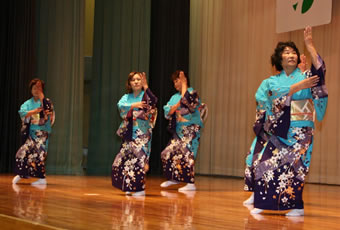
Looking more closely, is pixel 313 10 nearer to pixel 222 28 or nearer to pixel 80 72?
pixel 222 28

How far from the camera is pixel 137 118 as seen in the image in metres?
5.78

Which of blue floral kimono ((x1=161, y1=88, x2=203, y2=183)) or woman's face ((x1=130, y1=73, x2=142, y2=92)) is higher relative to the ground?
woman's face ((x1=130, y1=73, x2=142, y2=92))

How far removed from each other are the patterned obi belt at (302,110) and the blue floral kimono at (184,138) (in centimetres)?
285

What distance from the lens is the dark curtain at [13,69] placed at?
9.59m

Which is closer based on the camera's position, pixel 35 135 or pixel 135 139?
pixel 135 139

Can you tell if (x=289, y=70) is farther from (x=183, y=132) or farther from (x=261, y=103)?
(x=183, y=132)

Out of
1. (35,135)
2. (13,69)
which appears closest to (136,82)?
(35,135)

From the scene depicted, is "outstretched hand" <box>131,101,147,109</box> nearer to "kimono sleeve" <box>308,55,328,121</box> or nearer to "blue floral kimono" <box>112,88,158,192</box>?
"blue floral kimono" <box>112,88,158,192</box>

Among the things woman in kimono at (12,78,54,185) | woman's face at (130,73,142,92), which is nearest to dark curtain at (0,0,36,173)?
woman in kimono at (12,78,54,185)

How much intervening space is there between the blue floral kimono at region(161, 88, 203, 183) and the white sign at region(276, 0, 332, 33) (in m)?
2.41

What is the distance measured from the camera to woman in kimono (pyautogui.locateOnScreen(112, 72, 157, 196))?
5.68 metres

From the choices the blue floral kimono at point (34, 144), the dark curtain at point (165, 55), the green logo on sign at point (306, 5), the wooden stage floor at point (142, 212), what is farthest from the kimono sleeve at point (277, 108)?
the dark curtain at point (165, 55)

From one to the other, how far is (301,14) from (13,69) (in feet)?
15.7

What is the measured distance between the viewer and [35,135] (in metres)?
7.14
